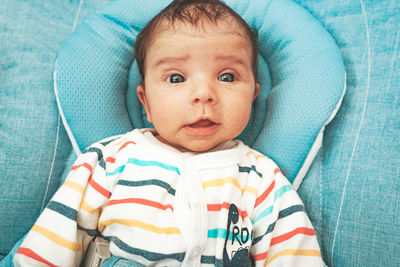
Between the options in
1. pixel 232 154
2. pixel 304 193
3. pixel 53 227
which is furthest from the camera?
pixel 304 193

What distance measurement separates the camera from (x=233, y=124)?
2.94 ft

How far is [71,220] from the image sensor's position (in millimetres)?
856

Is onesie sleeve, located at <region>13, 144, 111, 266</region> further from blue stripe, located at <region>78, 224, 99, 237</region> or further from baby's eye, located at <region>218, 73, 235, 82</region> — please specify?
baby's eye, located at <region>218, 73, 235, 82</region>

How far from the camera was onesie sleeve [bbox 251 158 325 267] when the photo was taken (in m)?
0.85

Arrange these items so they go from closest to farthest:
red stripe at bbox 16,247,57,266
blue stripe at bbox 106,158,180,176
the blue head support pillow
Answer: red stripe at bbox 16,247,57,266 < blue stripe at bbox 106,158,180,176 < the blue head support pillow

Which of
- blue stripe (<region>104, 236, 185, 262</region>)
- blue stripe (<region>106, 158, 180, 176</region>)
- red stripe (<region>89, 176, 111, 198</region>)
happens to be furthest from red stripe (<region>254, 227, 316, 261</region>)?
red stripe (<region>89, 176, 111, 198</region>)

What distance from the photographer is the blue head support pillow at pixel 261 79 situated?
3.40ft

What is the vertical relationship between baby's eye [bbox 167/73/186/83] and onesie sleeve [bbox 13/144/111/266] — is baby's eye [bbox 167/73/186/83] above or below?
above

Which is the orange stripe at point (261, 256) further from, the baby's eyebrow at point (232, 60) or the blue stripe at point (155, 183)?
the baby's eyebrow at point (232, 60)

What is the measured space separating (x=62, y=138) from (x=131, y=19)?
0.48 metres

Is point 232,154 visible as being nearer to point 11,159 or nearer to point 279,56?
point 279,56

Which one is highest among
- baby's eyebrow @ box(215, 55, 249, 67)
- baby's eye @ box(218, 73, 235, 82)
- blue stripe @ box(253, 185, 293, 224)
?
baby's eyebrow @ box(215, 55, 249, 67)

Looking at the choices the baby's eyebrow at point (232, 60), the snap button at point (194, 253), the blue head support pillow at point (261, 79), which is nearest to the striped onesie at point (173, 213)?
the snap button at point (194, 253)

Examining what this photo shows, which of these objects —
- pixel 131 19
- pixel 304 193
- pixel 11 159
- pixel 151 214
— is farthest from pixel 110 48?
pixel 304 193
